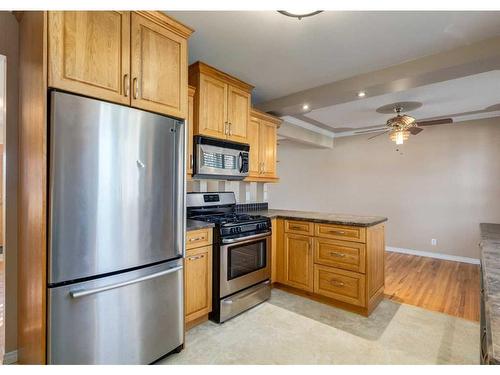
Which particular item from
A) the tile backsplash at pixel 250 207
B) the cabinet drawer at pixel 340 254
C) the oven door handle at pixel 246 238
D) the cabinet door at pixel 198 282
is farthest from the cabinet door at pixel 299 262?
the cabinet door at pixel 198 282

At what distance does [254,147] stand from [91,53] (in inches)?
84.9

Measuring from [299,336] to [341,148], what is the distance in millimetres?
4618

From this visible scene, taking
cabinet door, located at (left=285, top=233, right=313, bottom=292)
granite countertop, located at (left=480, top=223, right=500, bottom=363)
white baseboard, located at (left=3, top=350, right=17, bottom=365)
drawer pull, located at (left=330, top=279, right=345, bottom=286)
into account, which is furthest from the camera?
cabinet door, located at (left=285, top=233, right=313, bottom=292)

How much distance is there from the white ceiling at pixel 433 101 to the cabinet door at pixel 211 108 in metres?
1.71

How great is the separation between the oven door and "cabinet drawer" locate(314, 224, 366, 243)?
56 centimetres

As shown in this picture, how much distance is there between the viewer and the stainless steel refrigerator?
140cm

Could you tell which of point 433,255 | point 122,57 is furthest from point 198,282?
point 433,255

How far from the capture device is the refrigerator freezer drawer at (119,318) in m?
1.41

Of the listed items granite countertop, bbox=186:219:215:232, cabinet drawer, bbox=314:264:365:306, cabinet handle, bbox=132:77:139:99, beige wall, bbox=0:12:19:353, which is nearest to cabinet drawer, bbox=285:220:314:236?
cabinet drawer, bbox=314:264:365:306

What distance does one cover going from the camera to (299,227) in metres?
3.06

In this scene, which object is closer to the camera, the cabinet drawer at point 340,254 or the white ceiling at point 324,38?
the white ceiling at point 324,38

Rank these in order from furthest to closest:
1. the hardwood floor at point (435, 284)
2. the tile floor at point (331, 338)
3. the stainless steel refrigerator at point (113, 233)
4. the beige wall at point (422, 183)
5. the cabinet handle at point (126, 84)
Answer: the beige wall at point (422, 183)
the hardwood floor at point (435, 284)
the tile floor at point (331, 338)
the cabinet handle at point (126, 84)
the stainless steel refrigerator at point (113, 233)

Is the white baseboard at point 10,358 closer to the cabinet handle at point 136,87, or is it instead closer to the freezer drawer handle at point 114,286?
the freezer drawer handle at point 114,286

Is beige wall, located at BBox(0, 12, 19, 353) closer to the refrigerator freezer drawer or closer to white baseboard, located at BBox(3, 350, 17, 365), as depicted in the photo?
white baseboard, located at BBox(3, 350, 17, 365)
